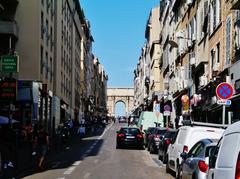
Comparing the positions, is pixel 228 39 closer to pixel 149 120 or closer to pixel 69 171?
pixel 69 171

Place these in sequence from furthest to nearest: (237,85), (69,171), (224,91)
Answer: (237,85) < (69,171) < (224,91)

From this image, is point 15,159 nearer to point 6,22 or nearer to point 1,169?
point 1,169

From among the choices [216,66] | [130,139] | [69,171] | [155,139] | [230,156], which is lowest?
[69,171]

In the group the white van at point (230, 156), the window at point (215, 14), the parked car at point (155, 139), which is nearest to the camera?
the white van at point (230, 156)

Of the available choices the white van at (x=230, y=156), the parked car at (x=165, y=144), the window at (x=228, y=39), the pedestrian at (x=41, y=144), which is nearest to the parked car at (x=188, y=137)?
the parked car at (x=165, y=144)

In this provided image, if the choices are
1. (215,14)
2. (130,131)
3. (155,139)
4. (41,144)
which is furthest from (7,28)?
(41,144)

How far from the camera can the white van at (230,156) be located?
701cm

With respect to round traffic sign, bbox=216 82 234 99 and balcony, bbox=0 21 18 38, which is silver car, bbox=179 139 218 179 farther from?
balcony, bbox=0 21 18 38

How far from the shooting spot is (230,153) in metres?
7.36

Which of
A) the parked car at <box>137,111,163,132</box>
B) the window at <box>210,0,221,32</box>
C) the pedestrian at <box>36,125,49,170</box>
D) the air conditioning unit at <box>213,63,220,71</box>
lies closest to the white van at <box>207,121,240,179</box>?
the pedestrian at <box>36,125,49,170</box>

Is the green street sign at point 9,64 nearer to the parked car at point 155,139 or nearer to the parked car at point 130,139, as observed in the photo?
the parked car at point 155,139

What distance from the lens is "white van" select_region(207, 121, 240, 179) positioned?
7012 mm

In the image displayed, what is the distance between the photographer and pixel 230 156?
732cm

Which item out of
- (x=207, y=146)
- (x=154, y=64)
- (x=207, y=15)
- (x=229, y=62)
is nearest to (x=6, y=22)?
(x=207, y=15)
